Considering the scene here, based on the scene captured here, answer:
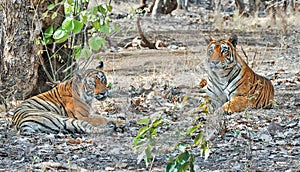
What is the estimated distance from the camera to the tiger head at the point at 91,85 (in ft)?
21.4

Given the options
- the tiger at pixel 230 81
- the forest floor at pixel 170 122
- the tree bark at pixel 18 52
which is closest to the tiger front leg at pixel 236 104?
the tiger at pixel 230 81

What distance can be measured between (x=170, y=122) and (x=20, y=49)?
386cm

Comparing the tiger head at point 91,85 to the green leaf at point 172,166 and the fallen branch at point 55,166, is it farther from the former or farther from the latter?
the green leaf at point 172,166

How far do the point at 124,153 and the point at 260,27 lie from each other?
427 inches

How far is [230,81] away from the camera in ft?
24.1

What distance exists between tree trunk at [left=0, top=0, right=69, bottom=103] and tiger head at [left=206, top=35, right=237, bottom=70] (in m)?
1.85

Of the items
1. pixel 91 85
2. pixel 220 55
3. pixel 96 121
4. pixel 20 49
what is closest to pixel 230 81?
pixel 220 55

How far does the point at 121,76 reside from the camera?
376 inches

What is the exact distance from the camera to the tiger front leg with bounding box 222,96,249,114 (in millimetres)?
6895

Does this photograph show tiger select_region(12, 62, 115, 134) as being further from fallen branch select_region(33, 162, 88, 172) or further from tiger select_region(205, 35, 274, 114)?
tiger select_region(205, 35, 274, 114)

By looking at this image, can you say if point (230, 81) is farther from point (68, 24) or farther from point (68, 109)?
point (68, 24)

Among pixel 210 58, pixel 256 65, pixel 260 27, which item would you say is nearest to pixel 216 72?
pixel 210 58

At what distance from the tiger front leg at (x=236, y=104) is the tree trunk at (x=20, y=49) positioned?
2153 mm

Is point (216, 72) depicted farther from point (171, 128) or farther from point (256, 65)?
point (256, 65)
